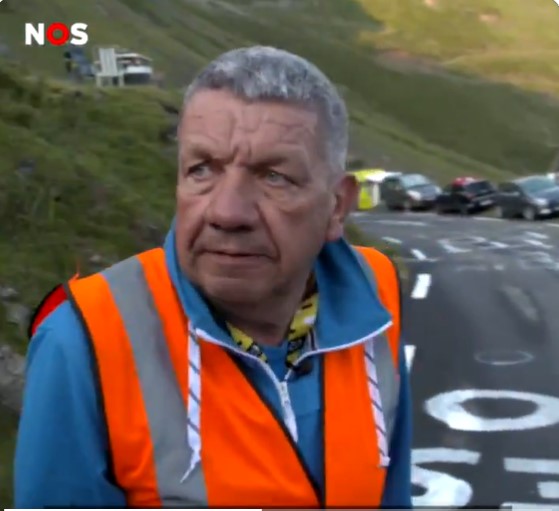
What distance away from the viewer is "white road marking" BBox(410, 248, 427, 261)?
24.9 meters

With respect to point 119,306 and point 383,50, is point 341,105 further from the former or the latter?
point 383,50

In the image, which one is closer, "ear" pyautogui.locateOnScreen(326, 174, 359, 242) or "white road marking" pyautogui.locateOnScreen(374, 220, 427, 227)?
"ear" pyautogui.locateOnScreen(326, 174, 359, 242)

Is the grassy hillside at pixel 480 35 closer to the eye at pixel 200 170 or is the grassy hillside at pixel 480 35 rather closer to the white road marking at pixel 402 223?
the white road marking at pixel 402 223

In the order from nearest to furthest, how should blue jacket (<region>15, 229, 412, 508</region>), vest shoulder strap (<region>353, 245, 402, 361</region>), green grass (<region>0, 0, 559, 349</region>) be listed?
blue jacket (<region>15, 229, 412, 508</region>)
vest shoulder strap (<region>353, 245, 402, 361</region>)
green grass (<region>0, 0, 559, 349</region>)

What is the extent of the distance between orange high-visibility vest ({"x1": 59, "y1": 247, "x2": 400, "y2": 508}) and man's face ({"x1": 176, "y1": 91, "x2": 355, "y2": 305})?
10cm

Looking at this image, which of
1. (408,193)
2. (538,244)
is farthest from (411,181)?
(538,244)

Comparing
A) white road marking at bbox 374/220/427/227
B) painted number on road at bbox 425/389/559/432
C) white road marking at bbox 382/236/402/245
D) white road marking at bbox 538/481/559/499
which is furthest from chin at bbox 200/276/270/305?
white road marking at bbox 374/220/427/227

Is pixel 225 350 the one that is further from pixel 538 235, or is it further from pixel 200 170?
pixel 538 235

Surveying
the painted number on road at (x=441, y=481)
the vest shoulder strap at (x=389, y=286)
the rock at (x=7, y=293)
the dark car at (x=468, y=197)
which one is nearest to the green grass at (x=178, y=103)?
the rock at (x=7, y=293)

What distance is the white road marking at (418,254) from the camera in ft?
81.8

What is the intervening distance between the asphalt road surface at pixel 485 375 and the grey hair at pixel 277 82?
2.81ft

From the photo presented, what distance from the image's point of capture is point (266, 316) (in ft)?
6.68

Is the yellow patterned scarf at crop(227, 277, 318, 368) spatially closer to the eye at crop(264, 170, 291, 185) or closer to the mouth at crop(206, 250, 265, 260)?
the mouth at crop(206, 250, 265, 260)

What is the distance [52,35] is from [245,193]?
38.4m
